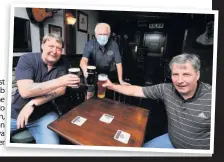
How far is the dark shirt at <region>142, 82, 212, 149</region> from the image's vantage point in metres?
1.92

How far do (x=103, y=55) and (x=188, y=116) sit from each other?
0.94m

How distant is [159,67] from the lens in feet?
6.49

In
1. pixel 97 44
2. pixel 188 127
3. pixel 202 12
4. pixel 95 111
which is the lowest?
pixel 188 127

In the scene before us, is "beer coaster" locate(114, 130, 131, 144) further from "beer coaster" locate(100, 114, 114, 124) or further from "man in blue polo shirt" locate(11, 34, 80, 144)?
"man in blue polo shirt" locate(11, 34, 80, 144)

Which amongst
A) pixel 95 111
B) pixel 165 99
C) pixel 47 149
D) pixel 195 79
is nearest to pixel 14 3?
pixel 95 111

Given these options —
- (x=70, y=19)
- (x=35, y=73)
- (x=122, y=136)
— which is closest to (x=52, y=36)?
(x=70, y=19)

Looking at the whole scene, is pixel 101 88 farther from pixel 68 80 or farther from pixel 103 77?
pixel 68 80

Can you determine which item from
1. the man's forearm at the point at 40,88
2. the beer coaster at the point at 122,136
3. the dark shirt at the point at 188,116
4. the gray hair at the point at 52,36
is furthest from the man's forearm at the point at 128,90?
the gray hair at the point at 52,36

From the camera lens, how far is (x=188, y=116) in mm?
1931

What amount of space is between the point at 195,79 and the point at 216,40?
43 centimetres

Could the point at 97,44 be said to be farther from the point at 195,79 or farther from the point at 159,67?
the point at 195,79

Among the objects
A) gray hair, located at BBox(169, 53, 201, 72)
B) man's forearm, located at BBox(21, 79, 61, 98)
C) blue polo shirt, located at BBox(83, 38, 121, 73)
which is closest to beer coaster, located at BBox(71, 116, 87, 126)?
man's forearm, located at BBox(21, 79, 61, 98)

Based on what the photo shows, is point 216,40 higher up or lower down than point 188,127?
higher up

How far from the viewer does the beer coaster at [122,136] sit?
5.77ft
